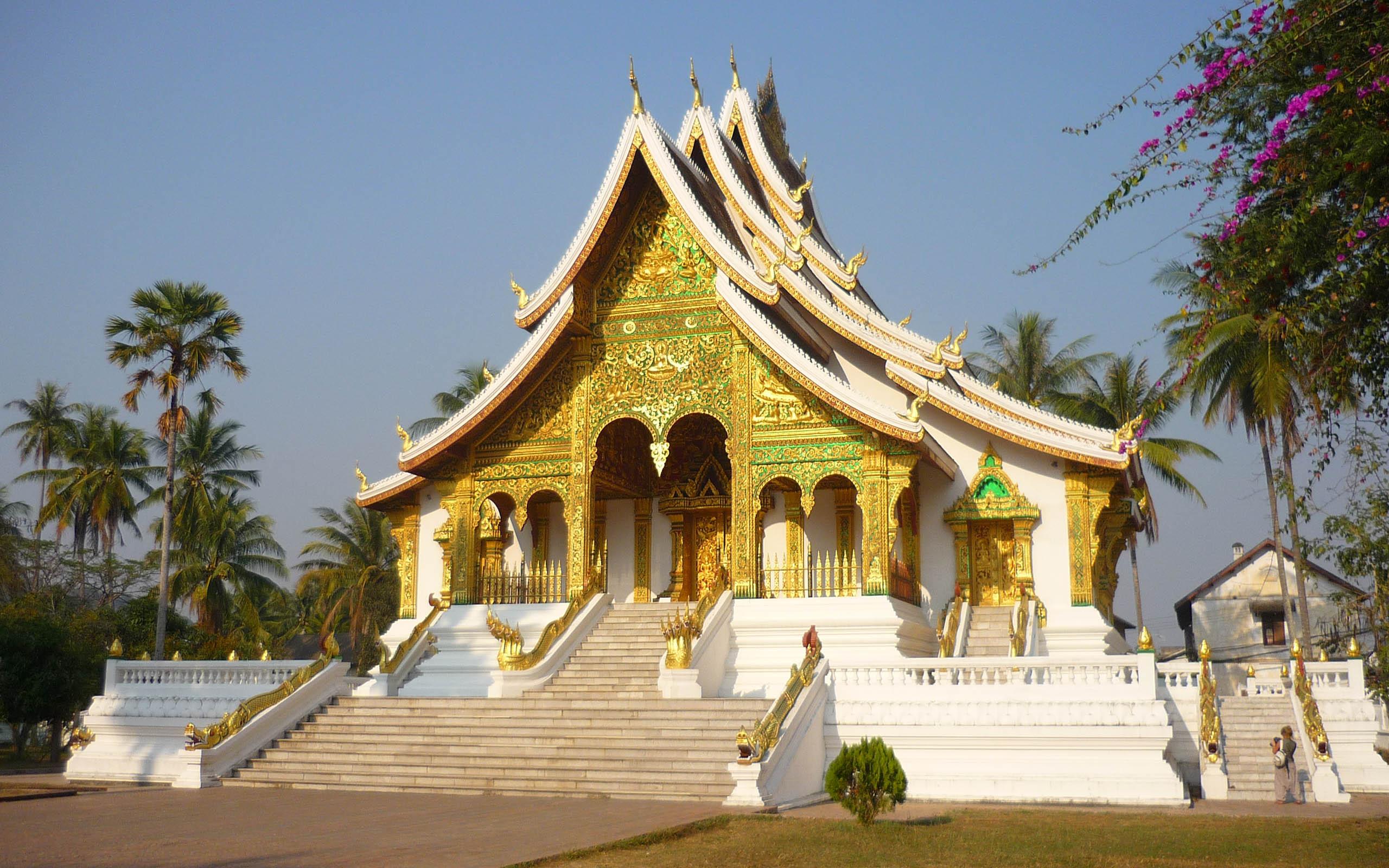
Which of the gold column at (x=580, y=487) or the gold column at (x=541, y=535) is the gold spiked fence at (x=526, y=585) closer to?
the gold column at (x=541, y=535)

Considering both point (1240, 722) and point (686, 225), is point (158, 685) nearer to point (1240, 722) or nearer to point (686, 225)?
point (686, 225)

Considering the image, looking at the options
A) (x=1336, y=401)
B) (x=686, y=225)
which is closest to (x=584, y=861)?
(x=1336, y=401)

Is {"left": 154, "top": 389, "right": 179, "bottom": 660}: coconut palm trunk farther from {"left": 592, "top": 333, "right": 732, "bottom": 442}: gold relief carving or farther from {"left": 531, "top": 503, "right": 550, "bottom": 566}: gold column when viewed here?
{"left": 592, "top": 333, "right": 732, "bottom": 442}: gold relief carving

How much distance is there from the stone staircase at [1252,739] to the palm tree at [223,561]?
2371cm

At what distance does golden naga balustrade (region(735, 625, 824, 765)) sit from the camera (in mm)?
10125

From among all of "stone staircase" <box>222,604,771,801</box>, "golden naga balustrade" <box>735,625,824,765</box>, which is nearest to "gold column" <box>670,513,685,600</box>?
"stone staircase" <box>222,604,771,801</box>

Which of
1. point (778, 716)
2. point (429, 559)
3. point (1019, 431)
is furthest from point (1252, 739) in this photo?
point (429, 559)

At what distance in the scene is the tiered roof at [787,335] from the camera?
50.8 ft

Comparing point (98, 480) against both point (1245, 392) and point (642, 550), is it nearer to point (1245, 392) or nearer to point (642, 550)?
point (642, 550)

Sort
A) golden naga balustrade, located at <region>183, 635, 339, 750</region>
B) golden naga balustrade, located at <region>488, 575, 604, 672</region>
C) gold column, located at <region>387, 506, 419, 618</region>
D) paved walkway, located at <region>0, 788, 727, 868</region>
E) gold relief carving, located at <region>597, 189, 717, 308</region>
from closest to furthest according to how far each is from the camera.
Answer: paved walkway, located at <region>0, 788, 727, 868</region>, golden naga balustrade, located at <region>183, 635, 339, 750</region>, golden naga balustrade, located at <region>488, 575, 604, 672</region>, gold relief carving, located at <region>597, 189, 717, 308</region>, gold column, located at <region>387, 506, 419, 618</region>

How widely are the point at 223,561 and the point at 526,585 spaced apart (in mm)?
17209

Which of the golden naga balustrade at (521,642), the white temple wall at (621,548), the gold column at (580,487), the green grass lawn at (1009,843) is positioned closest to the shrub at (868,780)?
the green grass lawn at (1009,843)

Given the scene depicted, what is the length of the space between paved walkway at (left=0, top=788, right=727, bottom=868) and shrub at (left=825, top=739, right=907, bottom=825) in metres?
1.20

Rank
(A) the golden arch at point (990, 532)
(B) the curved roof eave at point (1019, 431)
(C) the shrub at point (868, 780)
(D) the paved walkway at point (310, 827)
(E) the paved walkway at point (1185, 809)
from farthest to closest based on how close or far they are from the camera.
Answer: (A) the golden arch at point (990, 532) < (B) the curved roof eave at point (1019, 431) < (E) the paved walkway at point (1185, 809) < (C) the shrub at point (868, 780) < (D) the paved walkway at point (310, 827)
